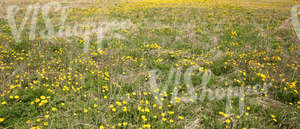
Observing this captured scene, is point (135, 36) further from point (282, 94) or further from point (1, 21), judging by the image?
point (1, 21)

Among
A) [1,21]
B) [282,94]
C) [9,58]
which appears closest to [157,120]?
[282,94]

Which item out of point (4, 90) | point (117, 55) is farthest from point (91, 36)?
point (4, 90)

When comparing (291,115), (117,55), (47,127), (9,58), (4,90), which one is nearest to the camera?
(47,127)

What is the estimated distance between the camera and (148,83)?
391cm

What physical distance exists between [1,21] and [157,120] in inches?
403

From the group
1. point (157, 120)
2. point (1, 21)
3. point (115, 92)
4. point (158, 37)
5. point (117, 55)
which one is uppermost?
point (1, 21)

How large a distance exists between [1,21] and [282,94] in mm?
12066

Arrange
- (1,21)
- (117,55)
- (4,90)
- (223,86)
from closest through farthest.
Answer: (4,90) → (223,86) → (117,55) → (1,21)

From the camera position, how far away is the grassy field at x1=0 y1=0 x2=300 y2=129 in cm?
282

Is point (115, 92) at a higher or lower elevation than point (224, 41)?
lower

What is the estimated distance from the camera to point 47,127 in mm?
2592

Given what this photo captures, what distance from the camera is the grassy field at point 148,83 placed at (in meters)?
2.82

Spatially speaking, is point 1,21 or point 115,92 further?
point 1,21

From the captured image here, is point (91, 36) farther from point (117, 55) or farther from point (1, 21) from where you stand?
point (1, 21)
